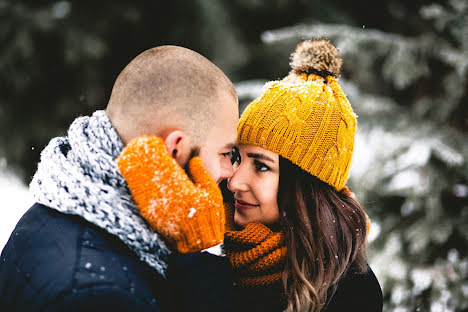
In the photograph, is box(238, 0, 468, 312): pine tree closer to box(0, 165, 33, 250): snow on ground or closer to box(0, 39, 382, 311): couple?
box(0, 39, 382, 311): couple

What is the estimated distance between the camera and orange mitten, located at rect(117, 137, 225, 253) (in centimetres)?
144

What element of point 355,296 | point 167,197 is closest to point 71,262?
point 167,197

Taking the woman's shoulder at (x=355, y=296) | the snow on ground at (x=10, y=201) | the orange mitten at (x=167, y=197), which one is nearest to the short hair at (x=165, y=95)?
the orange mitten at (x=167, y=197)

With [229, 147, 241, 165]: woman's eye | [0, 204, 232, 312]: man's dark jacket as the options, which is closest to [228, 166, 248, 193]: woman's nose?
[229, 147, 241, 165]: woman's eye

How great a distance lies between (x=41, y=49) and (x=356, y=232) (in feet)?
16.7

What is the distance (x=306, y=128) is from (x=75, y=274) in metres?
Result: 1.23

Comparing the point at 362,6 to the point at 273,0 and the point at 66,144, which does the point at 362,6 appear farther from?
the point at 66,144

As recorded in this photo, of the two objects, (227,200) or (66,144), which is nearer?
(66,144)

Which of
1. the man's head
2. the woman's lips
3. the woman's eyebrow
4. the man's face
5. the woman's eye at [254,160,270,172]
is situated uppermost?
the man's head

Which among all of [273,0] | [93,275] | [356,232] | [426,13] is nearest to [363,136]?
[426,13]

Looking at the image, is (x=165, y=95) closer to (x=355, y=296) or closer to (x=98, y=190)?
(x=98, y=190)

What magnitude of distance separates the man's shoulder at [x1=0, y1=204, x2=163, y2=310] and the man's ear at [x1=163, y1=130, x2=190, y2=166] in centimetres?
37

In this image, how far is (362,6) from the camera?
6.24 meters

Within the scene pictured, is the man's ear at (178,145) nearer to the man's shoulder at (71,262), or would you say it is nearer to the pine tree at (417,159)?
the man's shoulder at (71,262)
